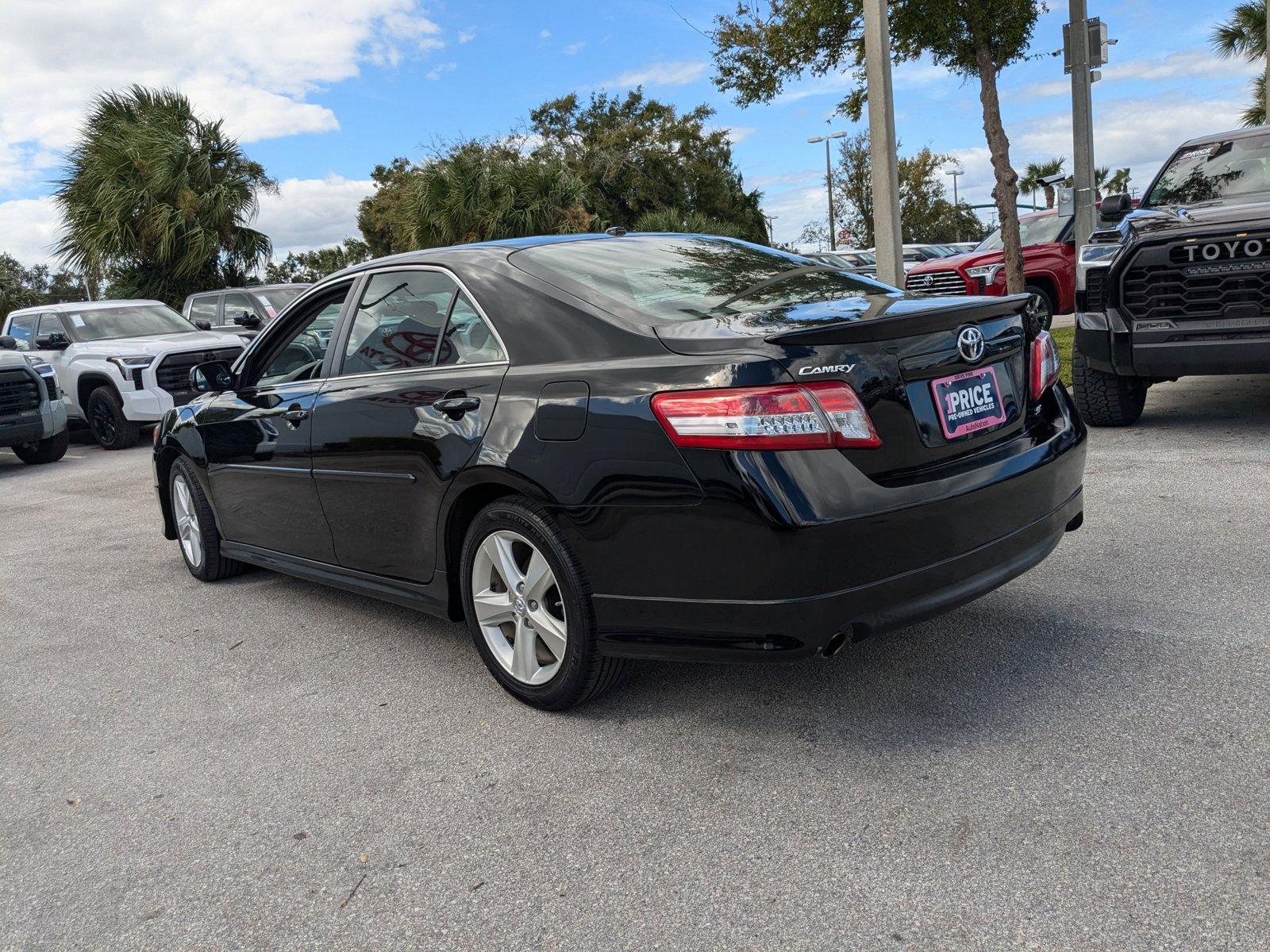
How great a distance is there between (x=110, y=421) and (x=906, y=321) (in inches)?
486

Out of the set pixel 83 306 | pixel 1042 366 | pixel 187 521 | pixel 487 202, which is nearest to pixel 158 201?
pixel 487 202

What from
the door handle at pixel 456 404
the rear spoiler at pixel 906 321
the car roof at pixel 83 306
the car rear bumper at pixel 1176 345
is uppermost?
the car roof at pixel 83 306

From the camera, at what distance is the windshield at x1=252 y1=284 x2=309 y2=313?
1683 cm

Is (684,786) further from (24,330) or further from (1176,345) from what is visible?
(24,330)

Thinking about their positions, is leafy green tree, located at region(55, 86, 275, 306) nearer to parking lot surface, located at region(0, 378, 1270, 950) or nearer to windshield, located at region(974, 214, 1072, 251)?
windshield, located at region(974, 214, 1072, 251)

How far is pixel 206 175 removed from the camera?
24312mm

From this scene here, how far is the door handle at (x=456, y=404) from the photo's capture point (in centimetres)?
370

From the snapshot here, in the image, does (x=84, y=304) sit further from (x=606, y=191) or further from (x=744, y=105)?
(x=606, y=191)

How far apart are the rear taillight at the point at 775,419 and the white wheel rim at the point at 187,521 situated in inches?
144

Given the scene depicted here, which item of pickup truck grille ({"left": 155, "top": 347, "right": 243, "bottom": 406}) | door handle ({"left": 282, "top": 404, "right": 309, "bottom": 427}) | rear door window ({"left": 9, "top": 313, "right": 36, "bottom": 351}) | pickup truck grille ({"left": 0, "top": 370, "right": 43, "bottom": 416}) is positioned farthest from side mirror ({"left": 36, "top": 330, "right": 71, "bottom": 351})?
door handle ({"left": 282, "top": 404, "right": 309, "bottom": 427})

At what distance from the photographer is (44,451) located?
13.0 meters

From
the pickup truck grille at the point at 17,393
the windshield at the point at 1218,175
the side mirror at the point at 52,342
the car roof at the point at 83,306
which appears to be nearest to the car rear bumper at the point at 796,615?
the windshield at the point at 1218,175

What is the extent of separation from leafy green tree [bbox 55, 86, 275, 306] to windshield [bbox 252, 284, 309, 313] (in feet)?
24.3

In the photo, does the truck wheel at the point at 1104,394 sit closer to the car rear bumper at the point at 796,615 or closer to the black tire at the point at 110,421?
the car rear bumper at the point at 796,615
